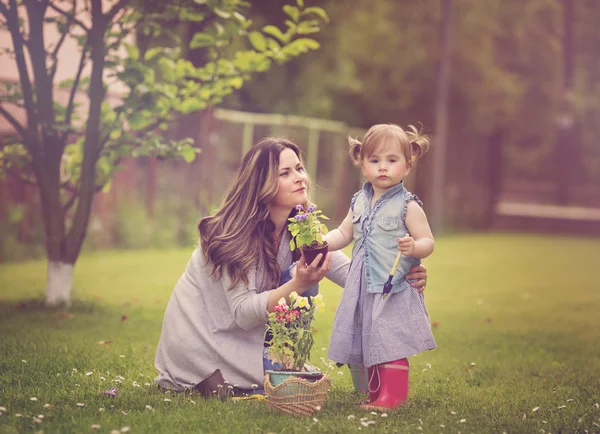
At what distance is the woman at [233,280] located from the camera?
4.67 m

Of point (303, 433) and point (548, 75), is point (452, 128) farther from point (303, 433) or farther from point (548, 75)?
point (303, 433)

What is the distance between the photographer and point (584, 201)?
3591cm

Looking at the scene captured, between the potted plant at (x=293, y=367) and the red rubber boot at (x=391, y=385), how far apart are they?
315 millimetres

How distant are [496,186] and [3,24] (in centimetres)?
1688

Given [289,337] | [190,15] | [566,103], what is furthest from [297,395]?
[566,103]

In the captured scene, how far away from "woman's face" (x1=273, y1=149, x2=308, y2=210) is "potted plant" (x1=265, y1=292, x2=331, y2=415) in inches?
25.1

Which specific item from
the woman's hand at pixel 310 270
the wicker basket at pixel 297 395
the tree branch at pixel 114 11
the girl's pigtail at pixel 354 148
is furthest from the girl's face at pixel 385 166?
the tree branch at pixel 114 11

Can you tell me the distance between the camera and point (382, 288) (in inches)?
175

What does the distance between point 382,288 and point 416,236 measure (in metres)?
0.32

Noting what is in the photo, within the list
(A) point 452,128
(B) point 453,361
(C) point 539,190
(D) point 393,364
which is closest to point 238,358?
(D) point 393,364

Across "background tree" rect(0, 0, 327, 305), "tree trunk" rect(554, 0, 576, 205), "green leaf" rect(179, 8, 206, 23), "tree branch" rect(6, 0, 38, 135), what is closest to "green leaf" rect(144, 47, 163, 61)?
"background tree" rect(0, 0, 327, 305)

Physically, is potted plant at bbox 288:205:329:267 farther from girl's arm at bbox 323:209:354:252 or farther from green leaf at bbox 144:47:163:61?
green leaf at bbox 144:47:163:61

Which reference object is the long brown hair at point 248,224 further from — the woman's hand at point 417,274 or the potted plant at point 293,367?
the woman's hand at point 417,274

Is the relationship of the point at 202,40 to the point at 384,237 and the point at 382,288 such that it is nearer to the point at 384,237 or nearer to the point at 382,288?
the point at 384,237
